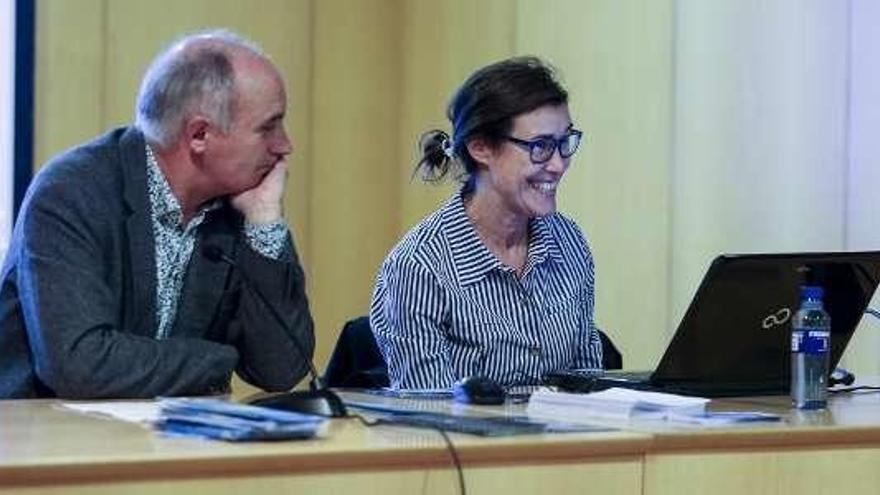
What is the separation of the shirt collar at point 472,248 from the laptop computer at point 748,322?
30cm

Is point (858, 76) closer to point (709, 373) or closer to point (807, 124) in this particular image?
point (807, 124)

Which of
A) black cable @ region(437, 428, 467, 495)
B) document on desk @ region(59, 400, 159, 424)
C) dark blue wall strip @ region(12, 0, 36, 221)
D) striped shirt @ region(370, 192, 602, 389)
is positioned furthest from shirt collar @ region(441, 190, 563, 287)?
dark blue wall strip @ region(12, 0, 36, 221)

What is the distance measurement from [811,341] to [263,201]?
100cm

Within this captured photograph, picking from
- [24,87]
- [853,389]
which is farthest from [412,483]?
[24,87]

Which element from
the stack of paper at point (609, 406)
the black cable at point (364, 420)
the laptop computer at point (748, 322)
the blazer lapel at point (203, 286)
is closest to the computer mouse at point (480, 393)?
the stack of paper at point (609, 406)

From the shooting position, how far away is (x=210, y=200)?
2.66m

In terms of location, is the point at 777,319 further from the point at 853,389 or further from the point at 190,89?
the point at 190,89

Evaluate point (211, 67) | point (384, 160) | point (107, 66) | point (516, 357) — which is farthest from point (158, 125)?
point (384, 160)

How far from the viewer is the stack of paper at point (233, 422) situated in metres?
1.60

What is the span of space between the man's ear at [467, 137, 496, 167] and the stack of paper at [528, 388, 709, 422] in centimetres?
85

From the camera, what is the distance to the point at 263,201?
265 cm

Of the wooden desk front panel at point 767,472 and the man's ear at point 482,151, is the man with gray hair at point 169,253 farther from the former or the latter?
the wooden desk front panel at point 767,472

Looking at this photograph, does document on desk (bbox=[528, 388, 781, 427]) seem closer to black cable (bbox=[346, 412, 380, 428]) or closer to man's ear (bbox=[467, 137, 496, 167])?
black cable (bbox=[346, 412, 380, 428])

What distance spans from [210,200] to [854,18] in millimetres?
1584
